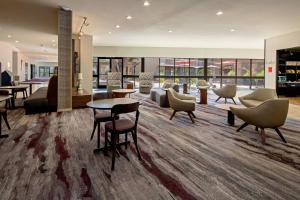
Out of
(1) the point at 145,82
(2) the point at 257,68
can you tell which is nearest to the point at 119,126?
(1) the point at 145,82

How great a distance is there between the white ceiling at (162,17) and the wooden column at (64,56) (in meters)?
0.39

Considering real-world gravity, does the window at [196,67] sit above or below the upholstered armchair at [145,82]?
above

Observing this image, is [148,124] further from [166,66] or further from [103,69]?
[103,69]

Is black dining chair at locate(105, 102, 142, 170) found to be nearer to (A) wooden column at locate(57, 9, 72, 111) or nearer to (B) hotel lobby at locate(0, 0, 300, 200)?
(B) hotel lobby at locate(0, 0, 300, 200)

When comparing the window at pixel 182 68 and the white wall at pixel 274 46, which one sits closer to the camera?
the white wall at pixel 274 46

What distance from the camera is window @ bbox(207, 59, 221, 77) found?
15.5m

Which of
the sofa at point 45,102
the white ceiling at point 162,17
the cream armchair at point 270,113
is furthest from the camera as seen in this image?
the sofa at point 45,102

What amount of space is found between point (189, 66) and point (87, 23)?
29.3 ft

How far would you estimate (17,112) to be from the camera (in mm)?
6637

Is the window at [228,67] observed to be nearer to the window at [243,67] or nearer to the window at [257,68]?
the window at [243,67]

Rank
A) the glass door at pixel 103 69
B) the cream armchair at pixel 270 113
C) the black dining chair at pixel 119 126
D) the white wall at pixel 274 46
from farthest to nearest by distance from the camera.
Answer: the glass door at pixel 103 69 < the white wall at pixel 274 46 < the cream armchair at pixel 270 113 < the black dining chair at pixel 119 126

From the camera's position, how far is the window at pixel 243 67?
15.7 m

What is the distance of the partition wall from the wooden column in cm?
805

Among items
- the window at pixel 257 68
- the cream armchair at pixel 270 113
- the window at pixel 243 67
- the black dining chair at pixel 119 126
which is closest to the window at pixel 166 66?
the window at pixel 243 67
